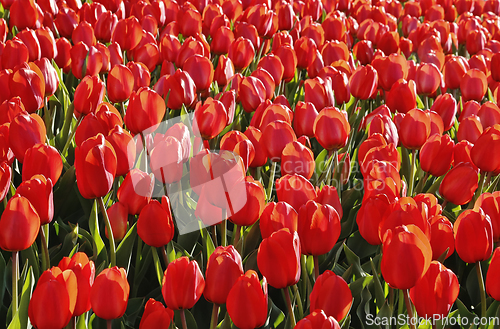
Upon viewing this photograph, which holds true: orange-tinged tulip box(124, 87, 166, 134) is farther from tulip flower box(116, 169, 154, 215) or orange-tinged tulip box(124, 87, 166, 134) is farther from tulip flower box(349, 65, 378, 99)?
tulip flower box(349, 65, 378, 99)

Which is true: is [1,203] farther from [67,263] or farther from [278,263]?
[278,263]

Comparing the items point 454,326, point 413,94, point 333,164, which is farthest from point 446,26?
point 454,326

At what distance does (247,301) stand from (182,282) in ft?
0.36

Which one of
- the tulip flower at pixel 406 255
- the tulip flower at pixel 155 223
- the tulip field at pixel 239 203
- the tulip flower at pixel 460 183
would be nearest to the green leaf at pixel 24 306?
the tulip field at pixel 239 203

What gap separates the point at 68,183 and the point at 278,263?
0.71m

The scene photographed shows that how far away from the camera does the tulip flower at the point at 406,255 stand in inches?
30.7

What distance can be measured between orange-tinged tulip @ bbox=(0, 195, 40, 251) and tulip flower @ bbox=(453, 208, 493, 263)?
731mm

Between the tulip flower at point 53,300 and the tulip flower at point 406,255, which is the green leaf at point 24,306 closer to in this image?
the tulip flower at point 53,300

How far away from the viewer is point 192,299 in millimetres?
815

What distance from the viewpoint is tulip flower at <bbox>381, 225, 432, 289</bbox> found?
30.7 inches

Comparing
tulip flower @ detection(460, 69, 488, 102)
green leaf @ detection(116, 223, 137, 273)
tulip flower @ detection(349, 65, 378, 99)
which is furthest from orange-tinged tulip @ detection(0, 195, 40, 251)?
tulip flower @ detection(460, 69, 488, 102)

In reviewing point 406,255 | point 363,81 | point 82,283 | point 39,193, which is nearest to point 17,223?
point 39,193

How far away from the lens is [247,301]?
768mm

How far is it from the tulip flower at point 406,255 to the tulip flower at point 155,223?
394mm
